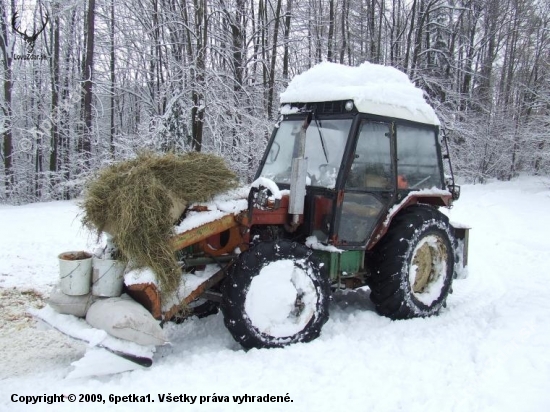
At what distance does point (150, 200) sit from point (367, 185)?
2.05 m

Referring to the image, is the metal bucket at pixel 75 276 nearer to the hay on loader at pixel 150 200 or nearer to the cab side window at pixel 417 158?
the hay on loader at pixel 150 200

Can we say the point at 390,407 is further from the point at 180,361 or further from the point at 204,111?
the point at 204,111

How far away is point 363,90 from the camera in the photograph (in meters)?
4.38

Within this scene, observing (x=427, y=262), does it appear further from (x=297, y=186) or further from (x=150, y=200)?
(x=150, y=200)

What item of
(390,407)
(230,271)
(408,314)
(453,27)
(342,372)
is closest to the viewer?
(390,407)

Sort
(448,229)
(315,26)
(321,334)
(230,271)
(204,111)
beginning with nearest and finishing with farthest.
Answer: (230,271), (321,334), (448,229), (204,111), (315,26)

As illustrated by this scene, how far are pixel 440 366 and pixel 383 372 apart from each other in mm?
461

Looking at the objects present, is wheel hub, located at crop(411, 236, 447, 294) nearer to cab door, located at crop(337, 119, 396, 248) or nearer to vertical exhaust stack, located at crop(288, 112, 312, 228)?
cab door, located at crop(337, 119, 396, 248)

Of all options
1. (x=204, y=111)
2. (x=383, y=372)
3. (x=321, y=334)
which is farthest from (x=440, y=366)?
(x=204, y=111)

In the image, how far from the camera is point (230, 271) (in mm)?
3766

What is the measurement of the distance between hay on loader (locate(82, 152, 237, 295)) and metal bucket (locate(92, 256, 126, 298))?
0.11 m

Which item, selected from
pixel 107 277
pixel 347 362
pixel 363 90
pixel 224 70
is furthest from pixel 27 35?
pixel 347 362

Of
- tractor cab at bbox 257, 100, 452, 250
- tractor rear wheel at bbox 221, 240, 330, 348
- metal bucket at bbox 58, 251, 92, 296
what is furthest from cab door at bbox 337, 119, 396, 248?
metal bucket at bbox 58, 251, 92, 296

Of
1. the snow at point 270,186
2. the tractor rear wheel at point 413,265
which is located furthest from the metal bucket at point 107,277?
the tractor rear wheel at point 413,265
